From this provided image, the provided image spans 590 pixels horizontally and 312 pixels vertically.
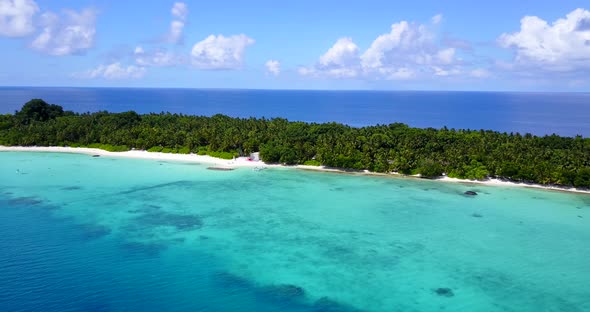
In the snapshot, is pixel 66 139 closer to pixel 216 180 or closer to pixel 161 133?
pixel 161 133

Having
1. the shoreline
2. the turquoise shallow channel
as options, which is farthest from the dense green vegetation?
the turquoise shallow channel

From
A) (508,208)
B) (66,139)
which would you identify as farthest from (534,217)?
(66,139)

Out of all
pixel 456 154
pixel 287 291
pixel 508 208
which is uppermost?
pixel 456 154

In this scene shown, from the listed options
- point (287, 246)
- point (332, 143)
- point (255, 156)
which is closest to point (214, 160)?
point (255, 156)

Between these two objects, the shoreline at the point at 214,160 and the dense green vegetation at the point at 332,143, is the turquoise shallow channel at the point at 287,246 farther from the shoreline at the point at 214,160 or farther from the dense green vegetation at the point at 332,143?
the dense green vegetation at the point at 332,143

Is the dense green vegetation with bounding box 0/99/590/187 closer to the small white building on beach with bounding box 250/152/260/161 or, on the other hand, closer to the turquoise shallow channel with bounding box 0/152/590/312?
the small white building on beach with bounding box 250/152/260/161
